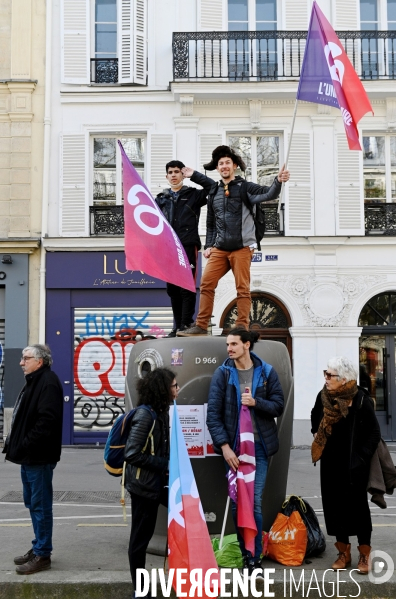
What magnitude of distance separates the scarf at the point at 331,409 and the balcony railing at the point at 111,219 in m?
11.1

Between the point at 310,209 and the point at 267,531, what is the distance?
11.2 metres

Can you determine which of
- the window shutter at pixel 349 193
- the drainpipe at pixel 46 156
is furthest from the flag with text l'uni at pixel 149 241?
the window shutter at pixel 349 193

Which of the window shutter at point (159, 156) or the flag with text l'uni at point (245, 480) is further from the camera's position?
the window shutter at point (159, 156)

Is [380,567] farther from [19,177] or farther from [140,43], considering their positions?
[140,43]

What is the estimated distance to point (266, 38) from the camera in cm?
1692

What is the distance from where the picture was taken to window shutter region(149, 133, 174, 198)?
16828 mm

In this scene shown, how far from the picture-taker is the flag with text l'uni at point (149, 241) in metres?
6.35

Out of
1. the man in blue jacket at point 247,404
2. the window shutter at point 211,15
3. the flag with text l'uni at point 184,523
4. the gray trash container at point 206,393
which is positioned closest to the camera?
the flag with text l'uni at point 184,523

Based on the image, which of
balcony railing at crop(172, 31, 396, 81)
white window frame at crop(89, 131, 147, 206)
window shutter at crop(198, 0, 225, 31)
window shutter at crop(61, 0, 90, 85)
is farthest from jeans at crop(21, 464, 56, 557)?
window shutter at crop(198, 0, 225, 31)

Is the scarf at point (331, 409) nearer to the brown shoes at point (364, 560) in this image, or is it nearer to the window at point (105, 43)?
the brown shoes at point (364, 560)

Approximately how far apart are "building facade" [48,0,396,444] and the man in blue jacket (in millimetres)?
10638

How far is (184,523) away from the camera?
506cm

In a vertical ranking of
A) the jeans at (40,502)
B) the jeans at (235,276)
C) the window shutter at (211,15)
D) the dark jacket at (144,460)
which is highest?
the window shutter at (211,15)

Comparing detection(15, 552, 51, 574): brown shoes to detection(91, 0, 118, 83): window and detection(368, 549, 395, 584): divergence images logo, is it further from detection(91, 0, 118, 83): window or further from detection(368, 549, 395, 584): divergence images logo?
detection(91, 0, 118, 83): window
